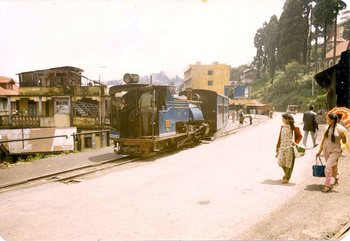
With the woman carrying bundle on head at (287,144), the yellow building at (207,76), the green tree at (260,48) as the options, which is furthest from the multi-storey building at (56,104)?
the yellow building at (207,76)

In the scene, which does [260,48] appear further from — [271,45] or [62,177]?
[62,177]

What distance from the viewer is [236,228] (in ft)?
13.0

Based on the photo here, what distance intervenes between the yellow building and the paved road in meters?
40.5

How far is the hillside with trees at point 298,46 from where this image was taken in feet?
22.4

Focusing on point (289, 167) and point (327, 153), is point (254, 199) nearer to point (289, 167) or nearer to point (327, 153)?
point (289, 167)

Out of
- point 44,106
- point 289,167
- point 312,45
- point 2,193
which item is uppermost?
point 312,45

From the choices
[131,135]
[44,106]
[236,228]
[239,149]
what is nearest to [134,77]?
[131,135]

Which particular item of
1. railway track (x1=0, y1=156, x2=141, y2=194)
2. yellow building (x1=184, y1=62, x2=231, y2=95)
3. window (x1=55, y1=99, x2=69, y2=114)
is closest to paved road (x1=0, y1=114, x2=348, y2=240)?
railway track (x1=0, y1=156, x2=141, y2=194)

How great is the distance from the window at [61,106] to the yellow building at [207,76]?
84.3 feet

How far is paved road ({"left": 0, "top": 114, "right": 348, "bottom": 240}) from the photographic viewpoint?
3.93 metres

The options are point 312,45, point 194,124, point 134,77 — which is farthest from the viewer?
point 194,124

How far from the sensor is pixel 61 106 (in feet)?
84.9

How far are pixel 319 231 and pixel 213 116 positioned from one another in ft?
42.7

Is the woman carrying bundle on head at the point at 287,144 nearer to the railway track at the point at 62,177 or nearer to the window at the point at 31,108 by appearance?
the railway track at the point at 62,177
